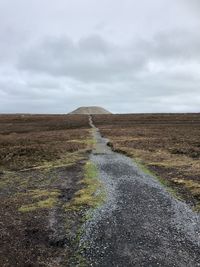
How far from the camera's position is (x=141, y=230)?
17.5 metres

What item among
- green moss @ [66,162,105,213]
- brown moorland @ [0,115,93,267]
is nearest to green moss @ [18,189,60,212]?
brown moorland @ [0,115,93,267]

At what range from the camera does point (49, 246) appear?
53.2 ft

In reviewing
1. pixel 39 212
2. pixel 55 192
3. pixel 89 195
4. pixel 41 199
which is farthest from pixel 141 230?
pixel 55 192

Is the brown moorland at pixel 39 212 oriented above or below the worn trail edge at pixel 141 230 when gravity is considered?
below

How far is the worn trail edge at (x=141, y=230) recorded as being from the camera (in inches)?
573

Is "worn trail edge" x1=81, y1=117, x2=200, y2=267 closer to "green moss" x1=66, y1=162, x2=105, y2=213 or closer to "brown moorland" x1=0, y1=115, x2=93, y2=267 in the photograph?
"green moss" x1=66, y1=162, x2=105, y2=213

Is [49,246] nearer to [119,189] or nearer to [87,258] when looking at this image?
[87,258]

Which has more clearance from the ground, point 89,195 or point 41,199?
point 89,195

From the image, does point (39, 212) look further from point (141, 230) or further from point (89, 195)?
point (141, 230)

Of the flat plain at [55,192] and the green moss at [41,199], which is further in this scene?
A: the green moss at [41,199]

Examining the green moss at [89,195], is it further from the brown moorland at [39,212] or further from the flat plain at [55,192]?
the brown moorland at [39,212]

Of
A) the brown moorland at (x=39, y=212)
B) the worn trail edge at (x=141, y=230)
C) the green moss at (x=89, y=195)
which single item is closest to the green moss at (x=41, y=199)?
the brown moorland at (x=39, y=212)

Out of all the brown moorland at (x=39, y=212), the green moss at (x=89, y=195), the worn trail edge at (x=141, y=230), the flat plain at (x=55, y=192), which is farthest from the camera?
the green moss at (x=89, y=195)

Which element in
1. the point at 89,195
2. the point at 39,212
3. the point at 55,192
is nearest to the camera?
the point at 39,212
